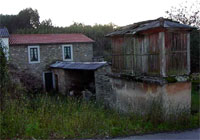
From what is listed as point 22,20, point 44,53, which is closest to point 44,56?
point 44,53

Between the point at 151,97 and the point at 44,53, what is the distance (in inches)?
718

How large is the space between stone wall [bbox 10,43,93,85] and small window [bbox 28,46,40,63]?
0.30m

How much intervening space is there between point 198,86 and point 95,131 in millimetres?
13191

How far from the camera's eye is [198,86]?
673 inches

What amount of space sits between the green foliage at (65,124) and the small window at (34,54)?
58.8 ft

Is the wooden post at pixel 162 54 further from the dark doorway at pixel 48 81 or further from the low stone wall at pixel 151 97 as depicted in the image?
the dark doorway at pixel 48 81

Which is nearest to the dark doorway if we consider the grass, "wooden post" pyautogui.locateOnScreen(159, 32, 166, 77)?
the grass

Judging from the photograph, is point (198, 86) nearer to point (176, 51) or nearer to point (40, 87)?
point (176, 51)

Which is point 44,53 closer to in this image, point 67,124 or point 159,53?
point 159,53

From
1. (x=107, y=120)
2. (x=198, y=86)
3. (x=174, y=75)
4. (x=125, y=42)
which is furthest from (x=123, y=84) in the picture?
(x=198, y=86)

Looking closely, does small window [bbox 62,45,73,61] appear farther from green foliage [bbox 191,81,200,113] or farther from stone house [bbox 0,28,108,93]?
green foliage [bbox 191,81,200,113]

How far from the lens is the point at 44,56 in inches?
978

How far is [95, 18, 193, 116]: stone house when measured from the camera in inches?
318

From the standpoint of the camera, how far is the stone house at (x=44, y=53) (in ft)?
78.1
